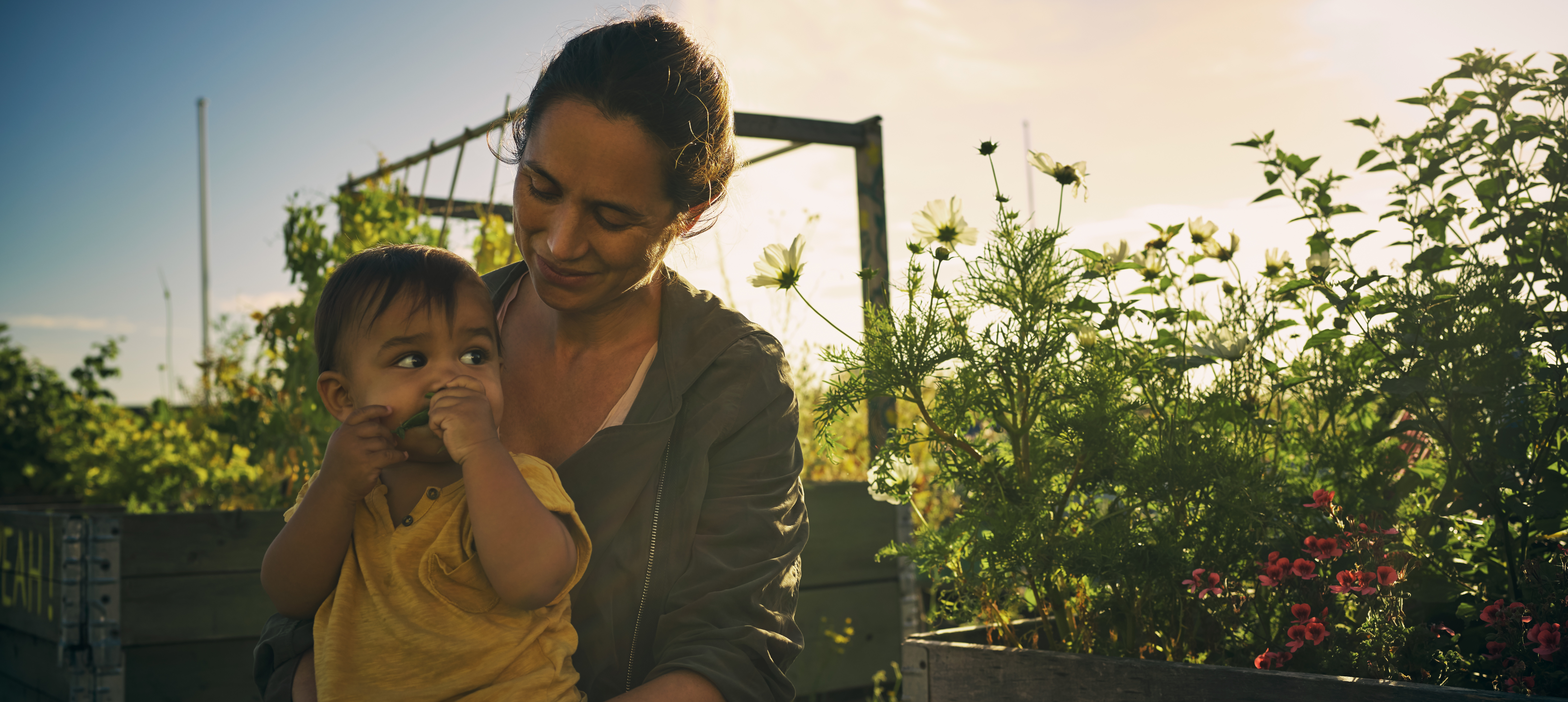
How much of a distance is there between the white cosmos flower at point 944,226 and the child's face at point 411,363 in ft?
2.82

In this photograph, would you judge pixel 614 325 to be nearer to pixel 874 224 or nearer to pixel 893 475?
pixel 893 475

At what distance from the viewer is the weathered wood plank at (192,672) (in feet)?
8.96

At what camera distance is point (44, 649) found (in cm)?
300

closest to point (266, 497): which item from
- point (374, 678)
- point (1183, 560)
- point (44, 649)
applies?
point (44, 649)

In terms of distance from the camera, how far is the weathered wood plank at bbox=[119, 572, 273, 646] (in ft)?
8.96

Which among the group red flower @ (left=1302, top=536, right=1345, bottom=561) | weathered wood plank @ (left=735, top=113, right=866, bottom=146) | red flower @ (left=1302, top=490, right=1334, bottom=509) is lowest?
red flower @ (left=1302, top=536, right=1345, bottom=561)

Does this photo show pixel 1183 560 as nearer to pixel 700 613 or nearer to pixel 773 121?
pixel 700 613

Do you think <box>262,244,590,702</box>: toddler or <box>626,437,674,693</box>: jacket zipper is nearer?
<box>262,244,590,702</box>: toddler

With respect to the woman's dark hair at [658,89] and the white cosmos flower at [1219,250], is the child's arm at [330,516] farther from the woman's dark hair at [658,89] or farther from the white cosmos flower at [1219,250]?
the white cosmos flower at [1219,250]

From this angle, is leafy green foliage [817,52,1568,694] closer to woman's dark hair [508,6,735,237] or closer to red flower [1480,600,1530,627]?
red flower [1480,600,1530,627]

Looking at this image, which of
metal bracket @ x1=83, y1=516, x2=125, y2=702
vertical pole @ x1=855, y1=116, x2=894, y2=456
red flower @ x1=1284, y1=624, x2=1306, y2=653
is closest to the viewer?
red flower @ x1=1284, y1=624, x2=1306, y2=653

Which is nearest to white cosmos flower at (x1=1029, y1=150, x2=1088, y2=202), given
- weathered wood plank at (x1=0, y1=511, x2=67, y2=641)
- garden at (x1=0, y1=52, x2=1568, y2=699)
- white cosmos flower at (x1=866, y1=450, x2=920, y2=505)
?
garden at (x1=0, y1=52, x2=1568, y2=699)

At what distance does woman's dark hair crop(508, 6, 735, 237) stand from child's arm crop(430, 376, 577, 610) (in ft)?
1.76

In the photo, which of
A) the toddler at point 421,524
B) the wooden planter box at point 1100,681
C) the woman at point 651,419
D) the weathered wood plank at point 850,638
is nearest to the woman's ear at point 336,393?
the toddler at point 421,524
